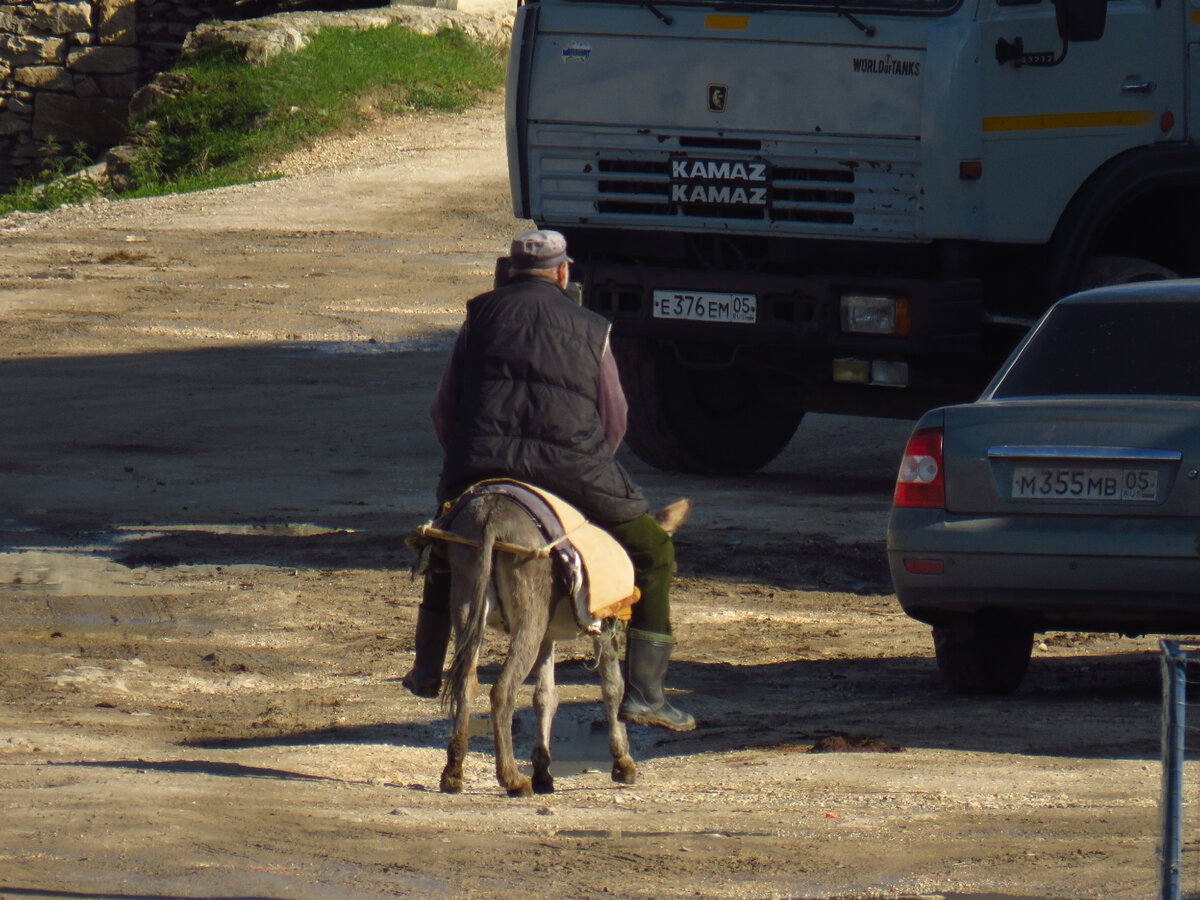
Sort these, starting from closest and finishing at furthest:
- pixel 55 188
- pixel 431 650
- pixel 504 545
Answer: pixel 504 545, pixel 431 650, pixel 55 188

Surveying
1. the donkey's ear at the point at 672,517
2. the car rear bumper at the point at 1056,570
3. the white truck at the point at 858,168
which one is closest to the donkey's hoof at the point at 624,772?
the donkey's ear at the point at 672,517

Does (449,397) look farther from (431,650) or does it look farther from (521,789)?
(521,789)

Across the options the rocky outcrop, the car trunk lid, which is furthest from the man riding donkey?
the rocky outcrop

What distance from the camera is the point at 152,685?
7832mm

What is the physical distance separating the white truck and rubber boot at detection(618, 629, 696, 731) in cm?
445

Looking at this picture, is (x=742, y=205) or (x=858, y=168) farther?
(x=742, y=205)

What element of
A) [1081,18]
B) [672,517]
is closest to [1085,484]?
[672,517]

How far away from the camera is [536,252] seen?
638cm

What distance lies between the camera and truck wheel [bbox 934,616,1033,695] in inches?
293

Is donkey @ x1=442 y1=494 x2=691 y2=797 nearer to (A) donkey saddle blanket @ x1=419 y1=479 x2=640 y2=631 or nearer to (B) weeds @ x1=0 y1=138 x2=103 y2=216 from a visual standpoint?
(A) donkey saddle blanket @ x1=419 y1=479 x2=640 y2=631

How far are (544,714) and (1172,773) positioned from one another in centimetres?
258

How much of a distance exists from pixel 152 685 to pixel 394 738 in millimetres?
1250

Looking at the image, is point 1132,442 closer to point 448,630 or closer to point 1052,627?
point 1052,627

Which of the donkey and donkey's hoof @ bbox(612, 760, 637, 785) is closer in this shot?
the donkey
